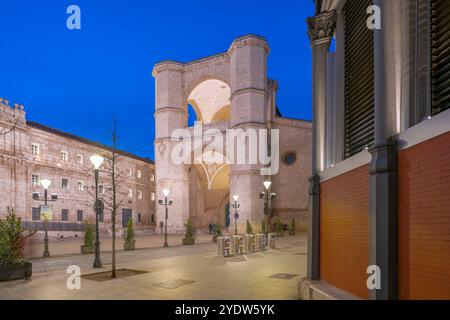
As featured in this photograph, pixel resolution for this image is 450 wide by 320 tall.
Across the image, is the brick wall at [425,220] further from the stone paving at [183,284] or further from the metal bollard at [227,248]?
the metal bollard at [227,248]

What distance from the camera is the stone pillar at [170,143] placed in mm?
48531

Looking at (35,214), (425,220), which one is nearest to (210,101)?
(35,214)

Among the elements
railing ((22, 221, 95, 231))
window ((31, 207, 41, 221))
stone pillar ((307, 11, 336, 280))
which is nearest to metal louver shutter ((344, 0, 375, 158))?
stone pillar ((307, 11, 336, 280))

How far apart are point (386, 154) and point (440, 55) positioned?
1.47m

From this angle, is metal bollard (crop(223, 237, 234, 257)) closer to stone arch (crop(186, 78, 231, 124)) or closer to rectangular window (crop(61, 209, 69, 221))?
rectangular window (crop(61, 209, 69, 221))

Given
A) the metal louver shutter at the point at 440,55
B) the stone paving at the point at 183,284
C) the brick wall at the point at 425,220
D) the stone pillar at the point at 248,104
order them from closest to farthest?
the brick wall at the point at 425,220 → the metal louver shutter at the point at 440,55 → the stone paving at the point at 183,284 → the stone pillar at the point at 248,104

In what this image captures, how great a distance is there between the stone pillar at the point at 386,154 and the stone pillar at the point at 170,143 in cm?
4399

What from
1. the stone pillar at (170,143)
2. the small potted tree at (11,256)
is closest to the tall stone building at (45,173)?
the stone pillar at (170,143)

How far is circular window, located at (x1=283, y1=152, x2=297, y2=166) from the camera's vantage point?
148ft

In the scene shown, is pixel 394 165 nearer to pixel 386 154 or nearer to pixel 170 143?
pixel 386 154

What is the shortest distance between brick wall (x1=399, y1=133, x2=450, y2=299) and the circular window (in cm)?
4042

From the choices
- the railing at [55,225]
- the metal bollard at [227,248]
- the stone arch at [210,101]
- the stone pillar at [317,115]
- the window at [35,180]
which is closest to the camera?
the stone pillar at [317,115]

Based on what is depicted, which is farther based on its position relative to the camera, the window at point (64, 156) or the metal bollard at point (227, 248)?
the window at point (64, 156)

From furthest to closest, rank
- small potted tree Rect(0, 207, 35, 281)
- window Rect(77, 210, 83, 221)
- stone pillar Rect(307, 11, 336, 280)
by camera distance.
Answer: window Rect(77, 210, 83, 221) < small potted tree Rect(0, 207, 35, 281) < stone pillar Rect(307, 11, 336, 280)
